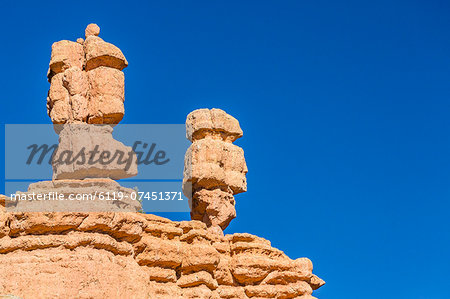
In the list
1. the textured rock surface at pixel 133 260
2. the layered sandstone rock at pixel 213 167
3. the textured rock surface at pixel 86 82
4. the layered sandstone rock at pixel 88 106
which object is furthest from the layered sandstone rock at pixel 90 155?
the layered sandstone rock at pixel 213 167

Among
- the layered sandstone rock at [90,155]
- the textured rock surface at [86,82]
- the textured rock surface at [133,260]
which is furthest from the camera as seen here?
the textured rock surface at [86,82]

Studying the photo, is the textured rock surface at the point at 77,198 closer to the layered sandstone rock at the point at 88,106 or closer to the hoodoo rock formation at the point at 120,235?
the hoodoo rock formation at the point at 120,235

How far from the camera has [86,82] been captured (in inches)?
487

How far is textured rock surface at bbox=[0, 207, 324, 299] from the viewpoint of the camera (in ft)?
32.4

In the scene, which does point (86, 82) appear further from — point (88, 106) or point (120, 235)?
point (120, 235)

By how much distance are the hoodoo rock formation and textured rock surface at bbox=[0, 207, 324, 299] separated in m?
0.02

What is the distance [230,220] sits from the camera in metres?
15.4

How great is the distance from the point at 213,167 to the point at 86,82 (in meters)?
3.93

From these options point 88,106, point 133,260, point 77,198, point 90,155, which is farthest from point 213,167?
point 77,198

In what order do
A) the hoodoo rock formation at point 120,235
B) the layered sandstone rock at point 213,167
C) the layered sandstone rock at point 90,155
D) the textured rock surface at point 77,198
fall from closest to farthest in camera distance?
the hoodoo rock formation at point 120,235 → the textured rock surface at point 77,198 → the layered sandstone rock at point 90,155 → the layered sandstone rock at point 213,167

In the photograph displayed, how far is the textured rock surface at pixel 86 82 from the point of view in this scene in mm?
12125

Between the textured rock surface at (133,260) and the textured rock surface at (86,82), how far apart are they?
2018 mm

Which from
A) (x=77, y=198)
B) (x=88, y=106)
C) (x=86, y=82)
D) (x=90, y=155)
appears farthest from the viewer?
(x=86, y=82)

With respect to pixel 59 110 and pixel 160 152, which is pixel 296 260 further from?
pixel 59 110
